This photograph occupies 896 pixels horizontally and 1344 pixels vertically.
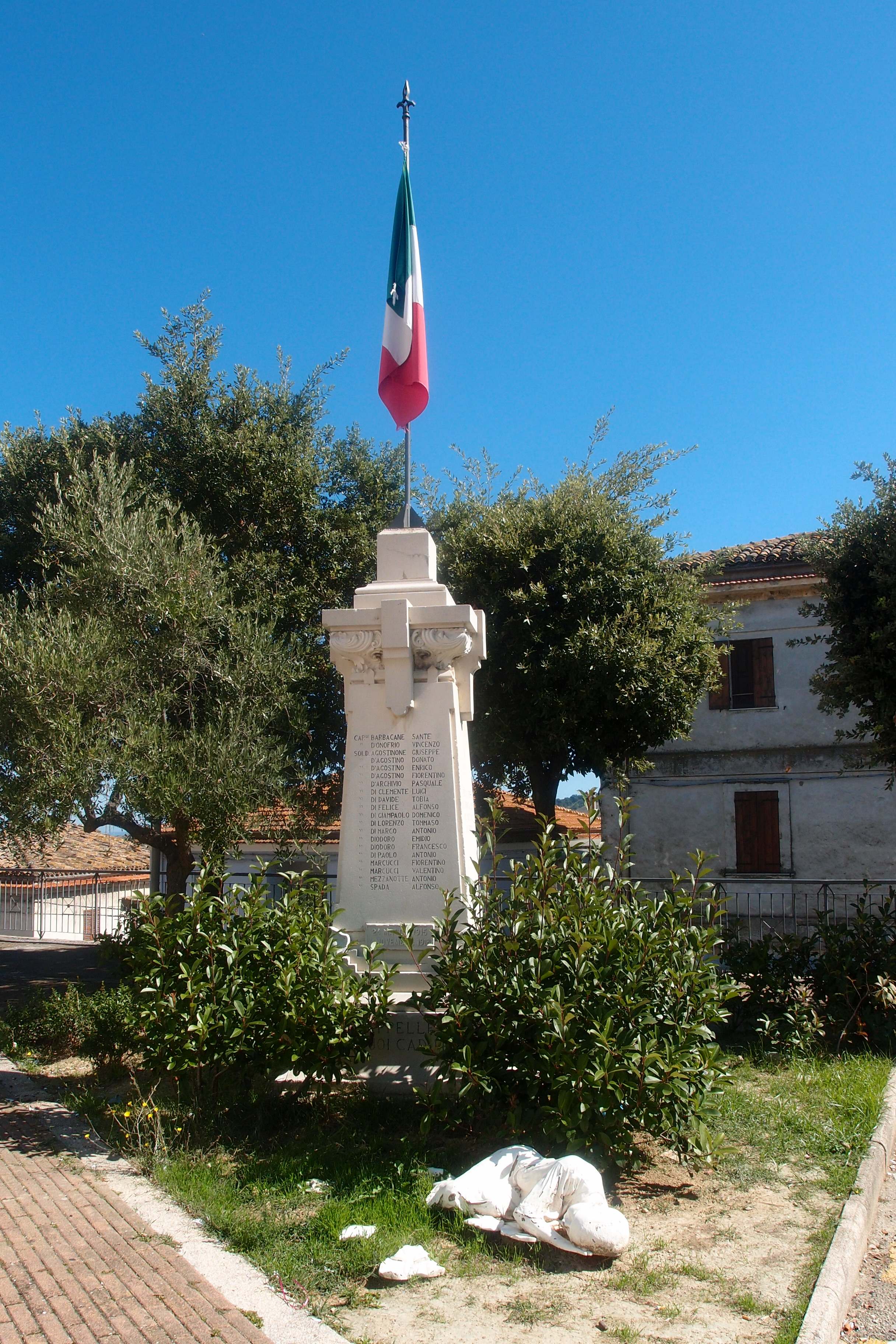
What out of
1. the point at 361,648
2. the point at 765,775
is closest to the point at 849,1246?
the point at 361,648

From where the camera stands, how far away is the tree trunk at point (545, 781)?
1559 cm

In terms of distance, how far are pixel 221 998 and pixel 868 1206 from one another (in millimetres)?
3660

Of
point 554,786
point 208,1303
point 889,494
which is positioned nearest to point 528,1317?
point 208,1303

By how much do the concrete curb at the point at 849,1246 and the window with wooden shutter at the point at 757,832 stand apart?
13.5 meters

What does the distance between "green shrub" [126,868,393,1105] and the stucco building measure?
45.9 ft

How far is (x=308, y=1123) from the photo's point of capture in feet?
19.2

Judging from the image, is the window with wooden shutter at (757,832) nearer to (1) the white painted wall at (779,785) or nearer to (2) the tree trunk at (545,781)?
(1) the white painted wall at (779,785)

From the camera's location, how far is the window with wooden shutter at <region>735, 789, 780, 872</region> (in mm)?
19078

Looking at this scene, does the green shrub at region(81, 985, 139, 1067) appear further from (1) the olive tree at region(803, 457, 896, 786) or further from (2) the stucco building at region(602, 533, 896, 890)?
(2) the stucco building at region(602, 533, 896, 890)

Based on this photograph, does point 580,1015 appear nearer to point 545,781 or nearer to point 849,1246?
point 849,1246

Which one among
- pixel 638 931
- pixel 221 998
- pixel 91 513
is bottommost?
pixel 221 998

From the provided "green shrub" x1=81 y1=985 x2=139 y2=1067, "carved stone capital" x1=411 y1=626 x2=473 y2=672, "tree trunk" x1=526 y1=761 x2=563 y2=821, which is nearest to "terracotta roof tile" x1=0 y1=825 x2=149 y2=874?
"tree trunk" x1=526 y1=761 x2=563 y2=821

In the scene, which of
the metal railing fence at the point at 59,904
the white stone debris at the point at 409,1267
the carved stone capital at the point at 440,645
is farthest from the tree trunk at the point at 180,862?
the metal railing fence at the point at 59,904

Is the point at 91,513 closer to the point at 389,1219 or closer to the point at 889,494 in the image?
the point at 389,1219
